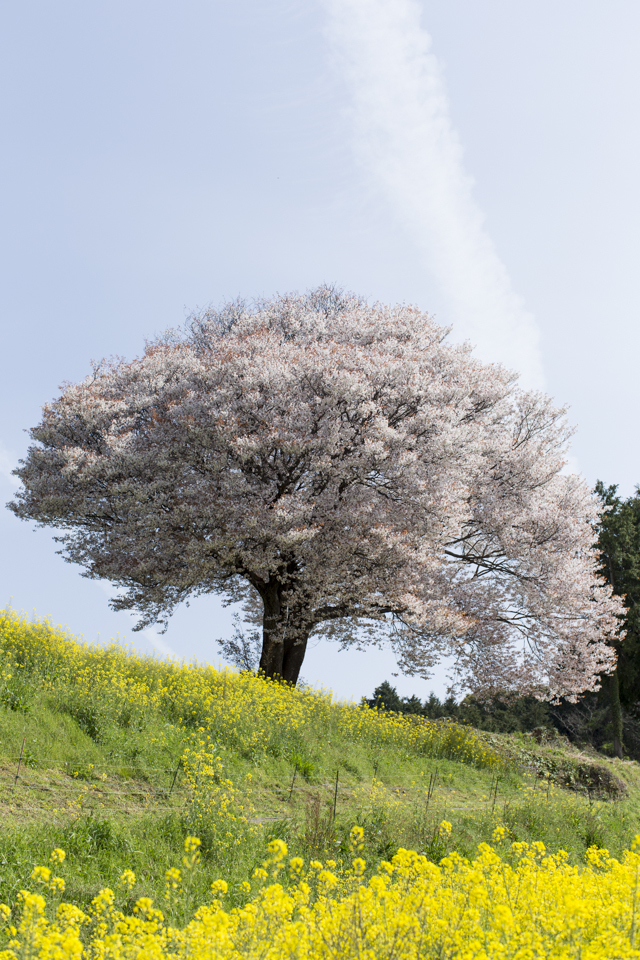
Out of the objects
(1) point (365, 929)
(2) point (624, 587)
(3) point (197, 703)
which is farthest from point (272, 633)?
(2) point (624, 587)

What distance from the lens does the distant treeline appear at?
3114 centimetres

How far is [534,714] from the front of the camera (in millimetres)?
33406

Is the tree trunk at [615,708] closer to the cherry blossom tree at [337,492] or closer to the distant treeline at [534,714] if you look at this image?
the distant treeline at [534,714]

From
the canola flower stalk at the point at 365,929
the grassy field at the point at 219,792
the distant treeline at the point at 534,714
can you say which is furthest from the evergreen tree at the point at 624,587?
the canola flower stalk at the point at 365,929

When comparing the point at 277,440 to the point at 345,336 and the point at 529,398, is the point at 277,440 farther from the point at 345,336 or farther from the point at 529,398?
the point at 529,398

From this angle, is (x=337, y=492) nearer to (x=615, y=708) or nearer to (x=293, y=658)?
(x=293, y=658)

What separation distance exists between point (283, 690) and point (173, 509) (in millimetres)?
5311

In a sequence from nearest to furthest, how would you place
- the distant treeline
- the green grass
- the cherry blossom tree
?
the green grass, the cherry blossom tree, the distant treeline

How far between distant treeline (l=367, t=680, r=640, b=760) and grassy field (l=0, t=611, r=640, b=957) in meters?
14.8

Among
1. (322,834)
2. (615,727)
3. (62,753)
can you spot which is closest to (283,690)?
(62,753)

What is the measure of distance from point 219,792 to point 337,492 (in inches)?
360

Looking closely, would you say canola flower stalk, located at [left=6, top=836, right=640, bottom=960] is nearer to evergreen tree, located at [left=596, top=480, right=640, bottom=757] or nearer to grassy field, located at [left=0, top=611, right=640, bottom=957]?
grassy field, located at [left=0, top=611, right=640, bottom=957]

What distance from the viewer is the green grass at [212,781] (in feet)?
21.9

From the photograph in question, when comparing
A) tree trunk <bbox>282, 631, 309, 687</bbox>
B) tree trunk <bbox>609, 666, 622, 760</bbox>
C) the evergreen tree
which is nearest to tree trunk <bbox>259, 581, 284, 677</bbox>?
tree trunk <bbox>282, 631, 309, 687</bbox>
